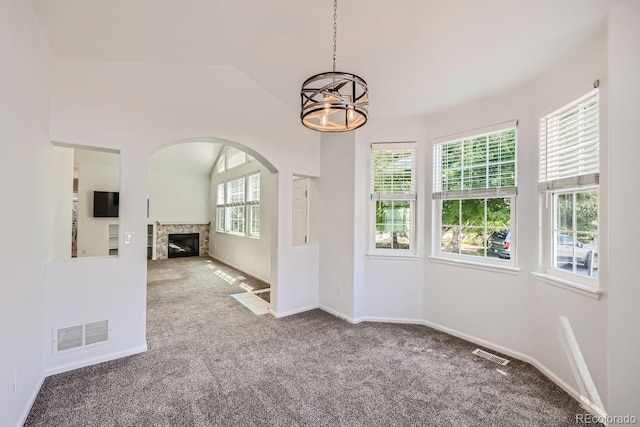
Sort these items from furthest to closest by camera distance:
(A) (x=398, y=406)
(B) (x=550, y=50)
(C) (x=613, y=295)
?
(B) (x=550, y=50)
(A) (x=398, y=406)
(C) (x=613, y=295)

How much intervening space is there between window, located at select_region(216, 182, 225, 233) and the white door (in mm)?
4402

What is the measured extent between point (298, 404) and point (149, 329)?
2.36 metres

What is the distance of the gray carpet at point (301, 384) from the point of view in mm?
2107

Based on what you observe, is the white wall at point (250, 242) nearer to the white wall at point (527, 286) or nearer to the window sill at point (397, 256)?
the window sill at point (397, 256)

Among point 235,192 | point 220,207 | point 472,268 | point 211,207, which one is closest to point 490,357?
point 472,268

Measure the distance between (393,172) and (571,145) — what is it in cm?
187

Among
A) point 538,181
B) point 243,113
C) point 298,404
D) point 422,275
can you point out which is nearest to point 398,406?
point 298,404

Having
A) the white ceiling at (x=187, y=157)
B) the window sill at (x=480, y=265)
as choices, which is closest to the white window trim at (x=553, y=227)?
the window sill at (x=480, y=265)

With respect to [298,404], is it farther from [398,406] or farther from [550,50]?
[550,50]

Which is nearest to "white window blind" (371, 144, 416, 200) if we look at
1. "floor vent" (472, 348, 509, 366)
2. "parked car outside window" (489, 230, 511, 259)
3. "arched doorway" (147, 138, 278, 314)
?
"parked car outside window" (489, 230, 511, 259)

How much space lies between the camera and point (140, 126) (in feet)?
10.1

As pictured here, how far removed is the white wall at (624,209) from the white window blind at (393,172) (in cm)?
208

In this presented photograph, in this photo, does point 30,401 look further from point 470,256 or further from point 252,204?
point 252,204

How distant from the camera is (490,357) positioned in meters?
2.98
